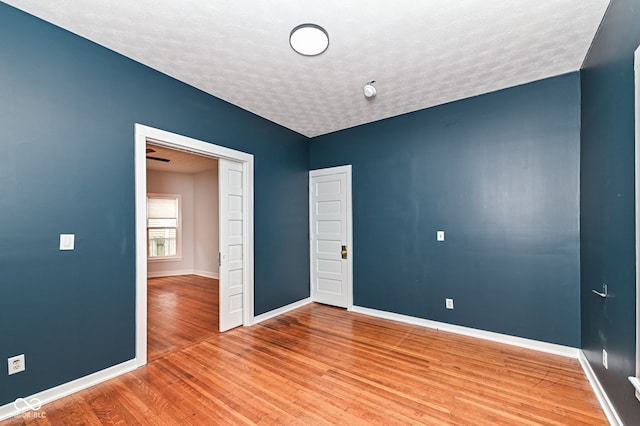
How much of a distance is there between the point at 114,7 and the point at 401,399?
361 cm

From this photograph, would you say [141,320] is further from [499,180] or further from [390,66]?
[499,180]

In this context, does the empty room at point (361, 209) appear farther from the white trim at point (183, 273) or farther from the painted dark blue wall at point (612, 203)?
the white trim at point (183, 273)

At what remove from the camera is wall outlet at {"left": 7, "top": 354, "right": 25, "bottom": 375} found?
1.95 meters

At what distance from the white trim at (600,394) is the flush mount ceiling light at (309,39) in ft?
11.1

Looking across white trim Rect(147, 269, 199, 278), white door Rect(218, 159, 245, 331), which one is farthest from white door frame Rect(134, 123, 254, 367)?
white trim Rect(147, 269, 199, 278)

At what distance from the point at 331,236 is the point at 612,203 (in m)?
3.29

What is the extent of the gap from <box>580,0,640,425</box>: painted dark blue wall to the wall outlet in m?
3.95

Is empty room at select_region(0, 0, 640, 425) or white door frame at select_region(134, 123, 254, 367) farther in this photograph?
white door frame at select_region(134, 123, 254, 367)

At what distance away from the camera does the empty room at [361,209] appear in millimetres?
1970

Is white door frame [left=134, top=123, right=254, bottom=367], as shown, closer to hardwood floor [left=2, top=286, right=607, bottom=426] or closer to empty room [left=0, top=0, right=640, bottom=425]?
empty room [left=0, top=0, right=640, bottom=425]

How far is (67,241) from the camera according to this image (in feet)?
7.30

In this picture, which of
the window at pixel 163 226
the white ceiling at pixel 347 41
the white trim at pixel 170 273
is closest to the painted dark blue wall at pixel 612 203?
the white ceiling at pixel 347 41

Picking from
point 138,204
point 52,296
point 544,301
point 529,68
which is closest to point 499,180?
point 529,68

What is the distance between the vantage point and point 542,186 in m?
2.95
